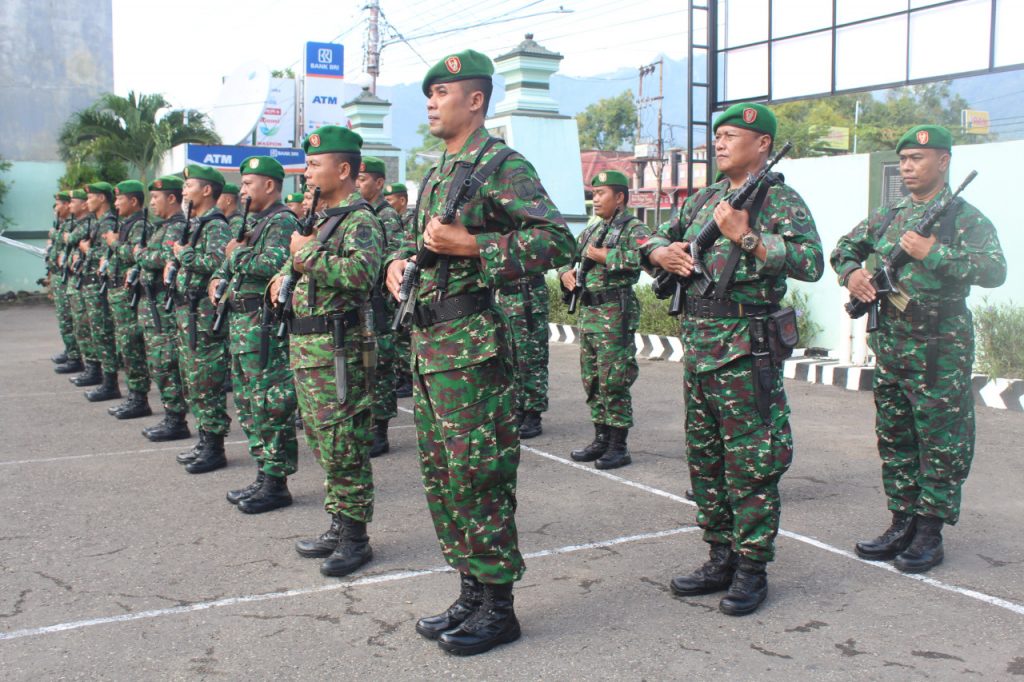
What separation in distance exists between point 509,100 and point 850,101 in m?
49.5

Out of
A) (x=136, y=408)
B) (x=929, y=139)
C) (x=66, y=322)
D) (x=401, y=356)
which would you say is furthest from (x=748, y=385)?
(x=66, y=322)

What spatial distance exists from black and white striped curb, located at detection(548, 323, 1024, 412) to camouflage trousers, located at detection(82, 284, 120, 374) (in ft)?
15.1

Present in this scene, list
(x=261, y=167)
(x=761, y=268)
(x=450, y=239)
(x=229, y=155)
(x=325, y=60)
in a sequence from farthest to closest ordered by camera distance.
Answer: (x=325, y=60)
(x=229, y=155)
(x=261, y=167)
(x=761, y=268)
(x=450, y=239)

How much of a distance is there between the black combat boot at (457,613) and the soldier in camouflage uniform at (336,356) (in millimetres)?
857

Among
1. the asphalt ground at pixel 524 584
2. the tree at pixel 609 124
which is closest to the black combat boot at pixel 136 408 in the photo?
the asphalt ground at pixel 524 584

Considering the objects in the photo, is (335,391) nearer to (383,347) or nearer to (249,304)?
(249,304)

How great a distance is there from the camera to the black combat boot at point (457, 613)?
374 centimetres

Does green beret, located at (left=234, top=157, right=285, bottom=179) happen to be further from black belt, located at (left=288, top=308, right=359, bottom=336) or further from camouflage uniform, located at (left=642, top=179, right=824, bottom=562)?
camouflage uniform, located at (left=642, top=179, right=824, bottom=562)

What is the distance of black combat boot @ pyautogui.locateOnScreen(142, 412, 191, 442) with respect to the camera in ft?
24.9

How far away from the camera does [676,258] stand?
13.3 feet

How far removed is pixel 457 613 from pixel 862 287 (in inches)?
96.7

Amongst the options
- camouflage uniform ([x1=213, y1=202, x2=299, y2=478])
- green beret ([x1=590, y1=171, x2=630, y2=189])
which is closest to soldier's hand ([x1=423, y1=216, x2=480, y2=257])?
camouflage uniform ([x1=213, y1=202, x2=299, y2=478])

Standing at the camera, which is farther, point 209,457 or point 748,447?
point 209,457

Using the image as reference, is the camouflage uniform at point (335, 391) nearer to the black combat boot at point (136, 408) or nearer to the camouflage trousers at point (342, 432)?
the camouflage trousers at point (342, 432)
